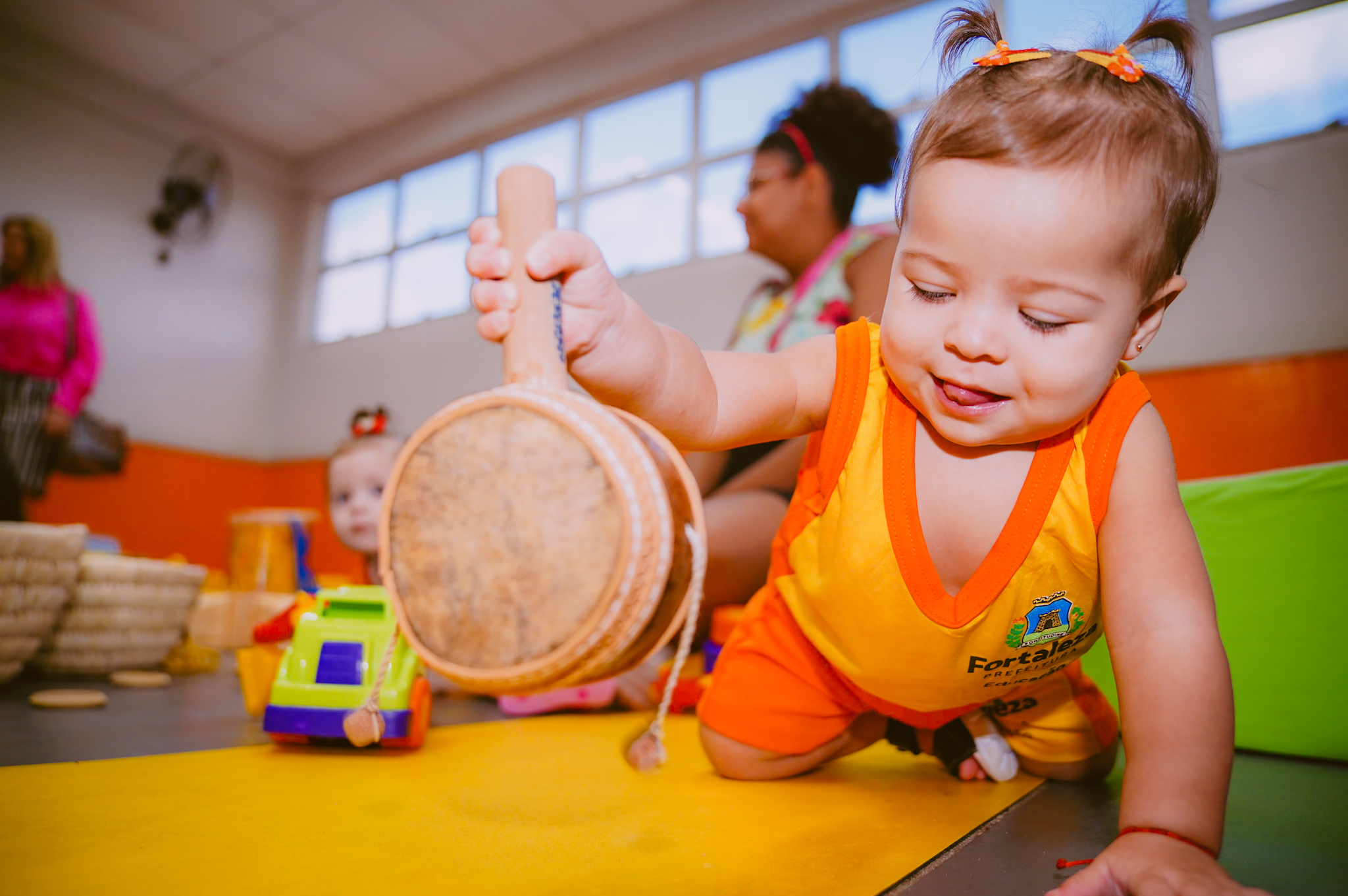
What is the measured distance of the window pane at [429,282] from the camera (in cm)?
469

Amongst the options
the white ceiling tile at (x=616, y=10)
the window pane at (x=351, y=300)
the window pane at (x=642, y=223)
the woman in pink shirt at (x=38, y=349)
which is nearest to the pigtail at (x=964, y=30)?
the window pane at (x=642, y=223)

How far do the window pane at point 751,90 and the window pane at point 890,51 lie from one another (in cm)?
12

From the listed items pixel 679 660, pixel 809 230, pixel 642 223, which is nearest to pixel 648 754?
pixel 679 660

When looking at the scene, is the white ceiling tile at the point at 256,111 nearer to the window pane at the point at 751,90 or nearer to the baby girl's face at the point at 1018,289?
the window pane at the point at 751,90

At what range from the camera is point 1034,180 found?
1.91 feet

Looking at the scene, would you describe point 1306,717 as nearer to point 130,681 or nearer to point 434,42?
point 130,681

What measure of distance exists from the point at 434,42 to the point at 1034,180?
4361 mm

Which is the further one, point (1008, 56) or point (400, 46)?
point (400, 46)

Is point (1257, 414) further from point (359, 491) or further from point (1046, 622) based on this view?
point (359, 491)

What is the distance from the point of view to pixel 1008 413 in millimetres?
626

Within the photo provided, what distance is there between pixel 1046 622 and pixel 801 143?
1.61m

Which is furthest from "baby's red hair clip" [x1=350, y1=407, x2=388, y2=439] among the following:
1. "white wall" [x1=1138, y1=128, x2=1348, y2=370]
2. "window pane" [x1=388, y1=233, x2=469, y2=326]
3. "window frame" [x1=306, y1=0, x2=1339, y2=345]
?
"window pane" [x1=388, y1=233, x2=469, y2=326]

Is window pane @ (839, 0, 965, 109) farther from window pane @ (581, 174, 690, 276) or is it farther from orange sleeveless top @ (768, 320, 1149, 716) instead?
orange sleeveless top @ (768, 320, 1149, 716)

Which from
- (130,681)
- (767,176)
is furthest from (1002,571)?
(130,681)
